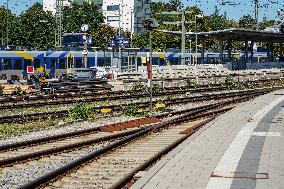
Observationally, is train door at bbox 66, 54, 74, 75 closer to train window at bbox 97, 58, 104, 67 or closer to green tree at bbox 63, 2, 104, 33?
train window at bbox 97, 58, 104, 67

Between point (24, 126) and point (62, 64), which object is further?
point (62, 64)

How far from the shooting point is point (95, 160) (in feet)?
40.1

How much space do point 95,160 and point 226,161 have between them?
11.2 ft

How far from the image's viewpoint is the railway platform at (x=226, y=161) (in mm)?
8828

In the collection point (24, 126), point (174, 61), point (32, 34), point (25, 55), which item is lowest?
point (24, 126)

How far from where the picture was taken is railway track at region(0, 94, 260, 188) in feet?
32.9

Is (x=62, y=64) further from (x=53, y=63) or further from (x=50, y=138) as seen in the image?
(x=50, y=138)

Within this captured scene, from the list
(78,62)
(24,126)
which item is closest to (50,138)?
(24,126)

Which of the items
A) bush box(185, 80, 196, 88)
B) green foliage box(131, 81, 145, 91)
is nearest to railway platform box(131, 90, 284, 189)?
green foliage box(131, 81, 145, 91)

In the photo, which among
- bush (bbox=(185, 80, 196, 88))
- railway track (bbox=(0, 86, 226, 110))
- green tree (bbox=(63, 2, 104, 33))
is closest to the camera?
railway track (bbox=(0, 86, 226, 110))

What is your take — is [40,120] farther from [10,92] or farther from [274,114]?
[10,92]

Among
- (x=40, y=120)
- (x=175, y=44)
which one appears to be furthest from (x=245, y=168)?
(x=175, y=44)

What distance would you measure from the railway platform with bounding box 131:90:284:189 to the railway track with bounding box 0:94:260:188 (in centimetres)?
70

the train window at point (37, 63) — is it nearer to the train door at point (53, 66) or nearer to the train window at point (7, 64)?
the train door at point (53, 66)
